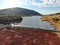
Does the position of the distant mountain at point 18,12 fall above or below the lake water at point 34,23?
above

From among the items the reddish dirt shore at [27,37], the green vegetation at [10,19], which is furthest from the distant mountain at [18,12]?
the reddish dirt shore at [27,37]

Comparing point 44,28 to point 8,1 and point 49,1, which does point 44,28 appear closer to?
point 49,1

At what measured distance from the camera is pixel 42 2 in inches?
63.6

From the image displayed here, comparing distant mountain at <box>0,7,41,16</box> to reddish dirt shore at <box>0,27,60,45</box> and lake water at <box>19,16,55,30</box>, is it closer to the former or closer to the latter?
lake water at <box>19,16,55,30</box>

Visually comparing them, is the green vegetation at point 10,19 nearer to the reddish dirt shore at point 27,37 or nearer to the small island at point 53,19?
the reddish dirt shore at point 27,37

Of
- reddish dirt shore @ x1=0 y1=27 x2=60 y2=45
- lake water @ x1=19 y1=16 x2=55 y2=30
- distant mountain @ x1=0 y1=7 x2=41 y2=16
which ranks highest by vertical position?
distant mountain @ x1=0 y1=7 x2=41 y2=16

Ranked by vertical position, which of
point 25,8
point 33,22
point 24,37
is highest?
point 25,8

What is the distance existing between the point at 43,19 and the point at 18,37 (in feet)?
1.10

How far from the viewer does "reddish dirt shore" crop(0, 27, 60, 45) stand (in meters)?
1.51

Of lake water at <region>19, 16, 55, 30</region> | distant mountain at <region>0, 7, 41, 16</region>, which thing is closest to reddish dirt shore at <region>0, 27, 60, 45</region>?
lake water at <region>19, 16, 55, 30</region>

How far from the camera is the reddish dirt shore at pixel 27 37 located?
4.94 ft

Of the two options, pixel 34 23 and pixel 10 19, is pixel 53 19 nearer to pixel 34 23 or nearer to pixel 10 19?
pixel 34 23

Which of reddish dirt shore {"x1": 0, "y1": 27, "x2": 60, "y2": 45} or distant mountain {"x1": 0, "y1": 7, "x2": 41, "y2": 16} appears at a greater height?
distant mountain {"x1": 0, "y1": 7, "x2": 41, "y2": 16}

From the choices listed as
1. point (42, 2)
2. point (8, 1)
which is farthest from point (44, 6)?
point (8, 1)
